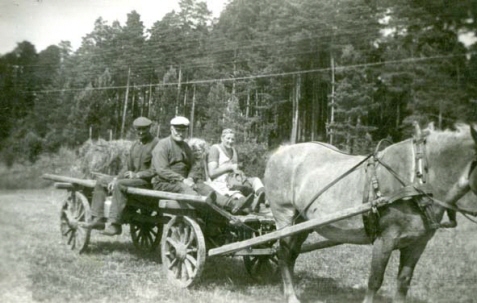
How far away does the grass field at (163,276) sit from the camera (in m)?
5.55

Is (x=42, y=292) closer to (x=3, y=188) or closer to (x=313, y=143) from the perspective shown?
(x=3, y=188)

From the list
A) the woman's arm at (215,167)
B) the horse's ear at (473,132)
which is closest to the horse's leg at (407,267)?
the horse's ear at (473,132)

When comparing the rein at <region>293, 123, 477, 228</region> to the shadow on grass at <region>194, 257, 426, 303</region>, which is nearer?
the rein at <region>293, 123, 477, 228</region>

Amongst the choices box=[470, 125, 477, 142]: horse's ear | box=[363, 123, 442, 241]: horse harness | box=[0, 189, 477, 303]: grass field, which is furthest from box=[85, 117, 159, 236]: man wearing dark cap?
box=[470, 125, 477, 142]: horse's ear

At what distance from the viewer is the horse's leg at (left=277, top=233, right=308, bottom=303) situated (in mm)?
5965

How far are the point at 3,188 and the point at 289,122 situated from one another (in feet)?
33.5

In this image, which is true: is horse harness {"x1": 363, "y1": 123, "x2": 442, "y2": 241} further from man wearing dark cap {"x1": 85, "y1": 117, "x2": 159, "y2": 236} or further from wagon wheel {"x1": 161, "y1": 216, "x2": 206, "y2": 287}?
man wearing dark cap {"x1": 85, "y1": 117, "x2": 159, "y2": 236}

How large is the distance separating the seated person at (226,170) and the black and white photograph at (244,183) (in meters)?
0.02

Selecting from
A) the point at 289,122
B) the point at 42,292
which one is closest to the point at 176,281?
the point at 42,292

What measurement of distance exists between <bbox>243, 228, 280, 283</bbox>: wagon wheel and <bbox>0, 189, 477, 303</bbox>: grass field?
0.52 feet

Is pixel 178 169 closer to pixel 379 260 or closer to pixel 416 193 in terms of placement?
pixel 379 260

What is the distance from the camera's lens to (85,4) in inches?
218

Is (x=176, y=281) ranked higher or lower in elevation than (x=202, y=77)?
lower

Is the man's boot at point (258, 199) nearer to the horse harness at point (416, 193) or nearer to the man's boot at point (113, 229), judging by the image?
the horse harness at point (416, 193)
